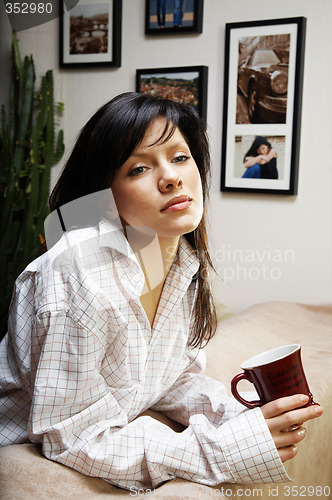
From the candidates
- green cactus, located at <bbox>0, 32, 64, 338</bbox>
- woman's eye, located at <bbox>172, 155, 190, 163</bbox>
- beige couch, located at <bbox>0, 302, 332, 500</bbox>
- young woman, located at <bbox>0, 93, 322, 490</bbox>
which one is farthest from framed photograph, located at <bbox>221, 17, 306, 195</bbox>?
woman's eye, located at <bbox>172, 155, 190, 163</bbox>

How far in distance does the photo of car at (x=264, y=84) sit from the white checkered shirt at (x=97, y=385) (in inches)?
50.8

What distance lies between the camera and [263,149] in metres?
2.11

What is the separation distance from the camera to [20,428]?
97 cm

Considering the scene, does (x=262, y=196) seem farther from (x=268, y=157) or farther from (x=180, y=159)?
(x=180, y=159)

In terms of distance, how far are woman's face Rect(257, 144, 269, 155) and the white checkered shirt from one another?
4.15 ft

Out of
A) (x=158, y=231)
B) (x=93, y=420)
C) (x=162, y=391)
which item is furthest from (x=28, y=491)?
(x=158, y=231)

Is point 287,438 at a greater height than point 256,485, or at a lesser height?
greater

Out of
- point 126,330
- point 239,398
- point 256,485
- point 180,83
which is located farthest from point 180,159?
point 180,83

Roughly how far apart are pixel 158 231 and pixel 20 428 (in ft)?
1.33

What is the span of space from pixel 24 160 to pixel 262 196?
1.08 meters

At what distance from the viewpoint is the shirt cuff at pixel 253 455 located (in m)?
0.86

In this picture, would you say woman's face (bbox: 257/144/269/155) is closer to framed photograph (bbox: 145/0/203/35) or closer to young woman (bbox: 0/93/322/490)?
framed photograph (bbox: 145/0/203/35)

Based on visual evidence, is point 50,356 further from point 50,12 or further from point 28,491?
point 50,12

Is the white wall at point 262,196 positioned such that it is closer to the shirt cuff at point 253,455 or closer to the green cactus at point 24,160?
the green cactus at point 24,160
